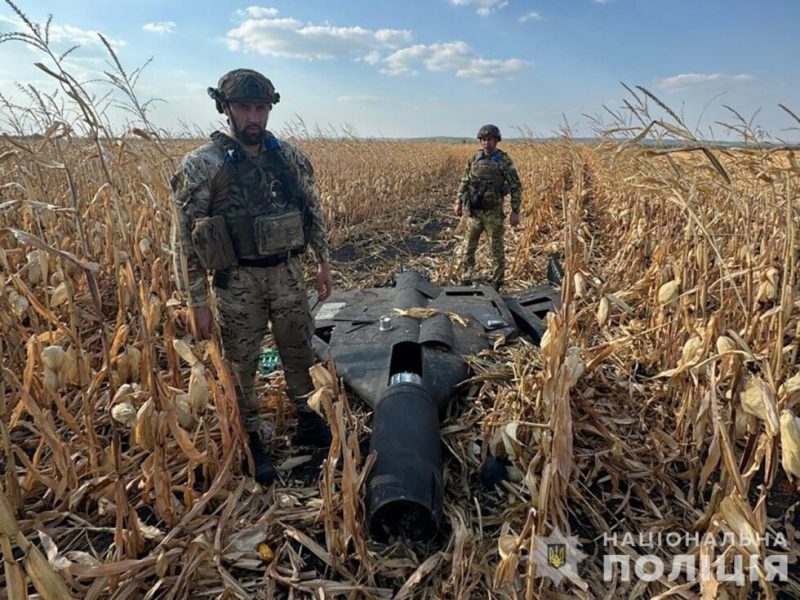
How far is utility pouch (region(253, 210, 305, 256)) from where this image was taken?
2.50 m

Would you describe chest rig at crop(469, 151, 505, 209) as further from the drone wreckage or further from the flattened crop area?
the flattened crop area

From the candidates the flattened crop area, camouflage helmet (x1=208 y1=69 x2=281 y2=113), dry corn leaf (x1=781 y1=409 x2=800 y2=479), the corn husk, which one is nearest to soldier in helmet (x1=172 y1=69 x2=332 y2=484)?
camouflage helmet (x1=208 y1=69 x2=281 y2=113)

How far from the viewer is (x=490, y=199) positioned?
619cm

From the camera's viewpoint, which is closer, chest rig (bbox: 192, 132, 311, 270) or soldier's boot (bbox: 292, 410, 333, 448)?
chest rig (bbox: 192, 132, 311, 270)

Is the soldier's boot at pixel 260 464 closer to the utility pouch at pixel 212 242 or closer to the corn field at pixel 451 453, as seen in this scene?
the corn field at pixel 451 453

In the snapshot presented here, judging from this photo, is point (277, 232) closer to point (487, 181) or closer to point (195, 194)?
point (195, 194)

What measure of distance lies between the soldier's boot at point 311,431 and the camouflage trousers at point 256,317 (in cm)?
6

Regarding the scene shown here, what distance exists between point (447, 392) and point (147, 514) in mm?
1653

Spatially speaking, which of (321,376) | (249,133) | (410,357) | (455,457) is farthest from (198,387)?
(410,357)

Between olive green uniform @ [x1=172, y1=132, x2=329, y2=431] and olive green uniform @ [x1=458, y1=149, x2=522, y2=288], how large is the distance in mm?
3649

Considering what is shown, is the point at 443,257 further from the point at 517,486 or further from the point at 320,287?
the point at 517,486

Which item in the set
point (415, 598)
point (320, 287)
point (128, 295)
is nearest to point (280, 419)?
point (320, 287)

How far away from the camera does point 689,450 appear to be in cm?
255

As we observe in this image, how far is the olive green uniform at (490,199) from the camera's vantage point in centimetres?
611
